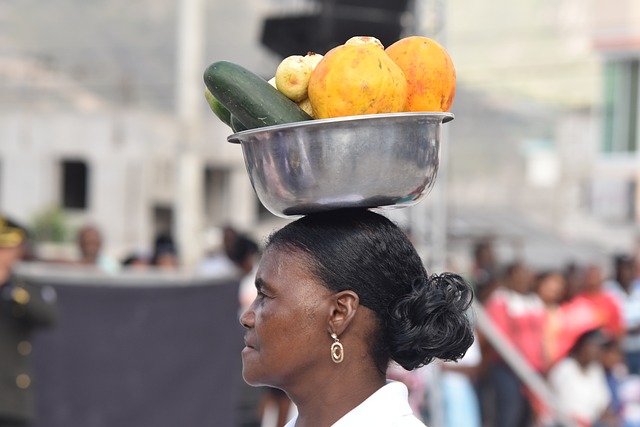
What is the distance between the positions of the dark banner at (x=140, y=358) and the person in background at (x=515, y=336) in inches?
76.2

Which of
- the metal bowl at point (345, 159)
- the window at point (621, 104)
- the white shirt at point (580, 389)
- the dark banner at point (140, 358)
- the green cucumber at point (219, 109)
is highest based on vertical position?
the window at point (621, 104)

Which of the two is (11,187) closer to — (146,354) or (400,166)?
(146,354)

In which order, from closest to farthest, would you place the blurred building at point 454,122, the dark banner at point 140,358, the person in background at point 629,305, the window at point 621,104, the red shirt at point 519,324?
the dark banner at point 140,358, the red shirt at point 519,324, the person in background at point 629,305, the window at point 621,104, the blurred building at point 454,122

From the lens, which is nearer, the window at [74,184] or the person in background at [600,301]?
the person in background at [600,301]

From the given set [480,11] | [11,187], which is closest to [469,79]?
[480,11]

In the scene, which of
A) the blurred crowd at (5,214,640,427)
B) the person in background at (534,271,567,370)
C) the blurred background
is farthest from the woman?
the blurred background

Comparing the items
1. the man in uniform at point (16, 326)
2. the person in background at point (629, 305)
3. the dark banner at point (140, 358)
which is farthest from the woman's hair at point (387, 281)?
the person in background at point (629, 305)

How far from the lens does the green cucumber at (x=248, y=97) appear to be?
191 cm

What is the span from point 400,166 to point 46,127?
22906mm

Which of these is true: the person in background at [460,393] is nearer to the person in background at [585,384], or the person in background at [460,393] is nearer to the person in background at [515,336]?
the person in background at [515,336]

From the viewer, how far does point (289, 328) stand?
74.5 inches

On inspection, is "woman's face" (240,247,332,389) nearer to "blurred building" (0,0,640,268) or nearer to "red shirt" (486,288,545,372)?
"red shirt" (486,288,545,372)

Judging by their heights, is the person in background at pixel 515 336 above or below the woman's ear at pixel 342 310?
below

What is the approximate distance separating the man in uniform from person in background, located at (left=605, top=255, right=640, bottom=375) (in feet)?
16.0
